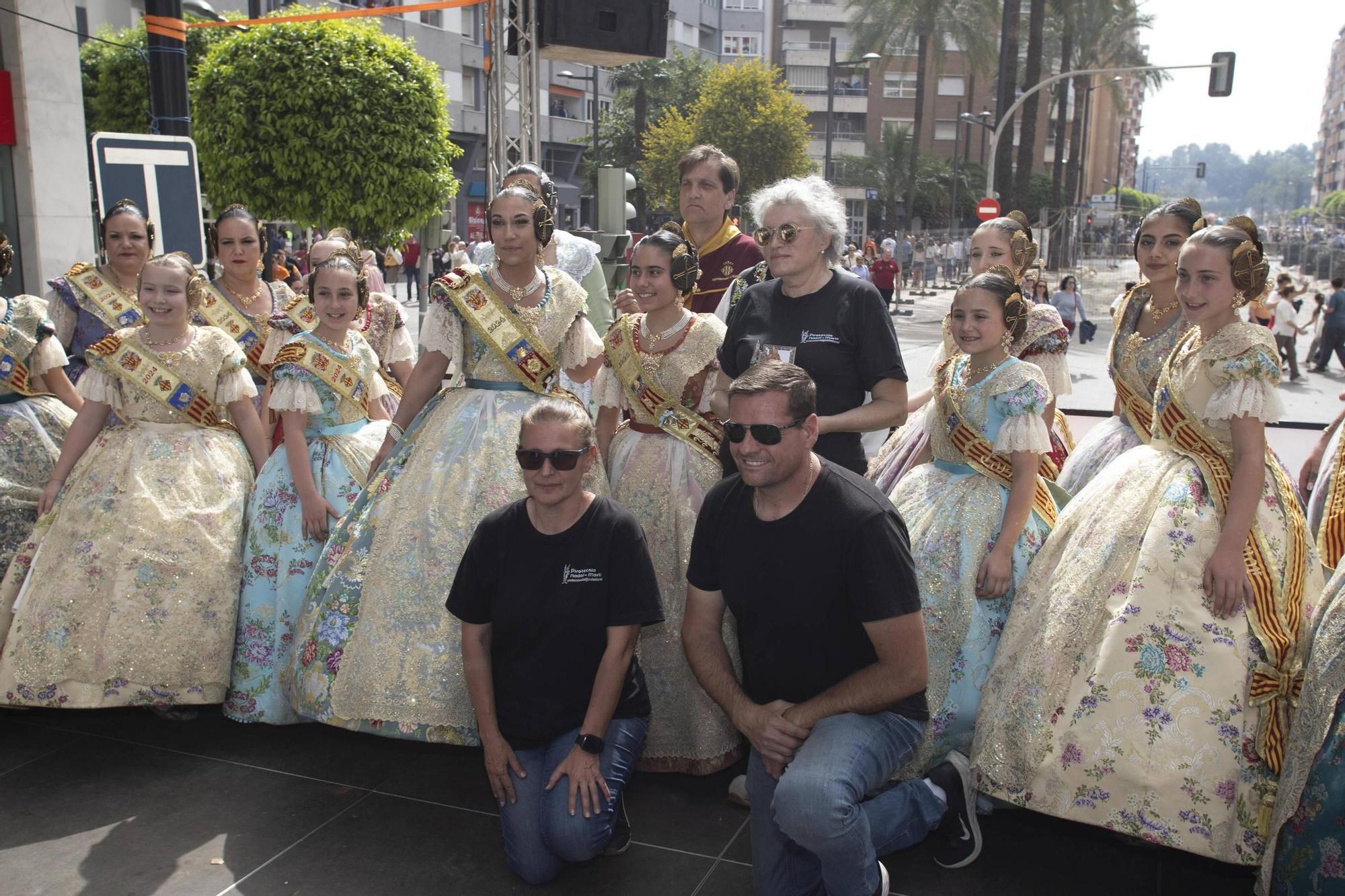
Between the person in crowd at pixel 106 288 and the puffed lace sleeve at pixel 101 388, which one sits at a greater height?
the person in crowd at pixel 106 288

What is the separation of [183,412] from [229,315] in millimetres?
849

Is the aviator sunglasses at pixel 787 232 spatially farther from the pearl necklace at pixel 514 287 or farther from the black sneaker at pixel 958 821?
the black sneaker at pixel 958 821

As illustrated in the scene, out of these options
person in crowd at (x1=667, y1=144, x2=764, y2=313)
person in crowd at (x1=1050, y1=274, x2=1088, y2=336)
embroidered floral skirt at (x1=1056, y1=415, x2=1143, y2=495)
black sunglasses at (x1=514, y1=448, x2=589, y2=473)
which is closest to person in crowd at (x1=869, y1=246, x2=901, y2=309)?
person in crowd at (x1=1050, y1=274, x2=1088, y2=336)

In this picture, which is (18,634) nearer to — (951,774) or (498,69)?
(951,774)

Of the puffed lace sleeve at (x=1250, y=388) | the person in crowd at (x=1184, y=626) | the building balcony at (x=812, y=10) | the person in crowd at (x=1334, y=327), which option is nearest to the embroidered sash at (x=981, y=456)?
the person in crowd at (x=1184, y=626)

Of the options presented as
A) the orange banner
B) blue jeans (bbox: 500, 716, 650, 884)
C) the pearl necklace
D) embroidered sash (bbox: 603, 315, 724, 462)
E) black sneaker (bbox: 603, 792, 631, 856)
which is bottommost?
black sneaker (bbox: 603, 792, 631, 856)

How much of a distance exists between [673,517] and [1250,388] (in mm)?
2013

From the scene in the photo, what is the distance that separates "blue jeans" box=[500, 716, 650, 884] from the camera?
131 inches

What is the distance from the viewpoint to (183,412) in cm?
457

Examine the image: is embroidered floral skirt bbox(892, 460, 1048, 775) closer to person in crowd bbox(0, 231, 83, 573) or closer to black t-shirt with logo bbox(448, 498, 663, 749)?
black t-shirt with logo bbox(448, 498, 663, 749)

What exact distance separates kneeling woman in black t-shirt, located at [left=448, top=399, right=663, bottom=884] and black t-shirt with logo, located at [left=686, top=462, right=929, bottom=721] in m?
0.37

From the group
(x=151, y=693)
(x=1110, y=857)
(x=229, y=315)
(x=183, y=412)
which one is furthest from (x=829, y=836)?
(x=229, y=315)

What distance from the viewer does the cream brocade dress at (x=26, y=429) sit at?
15.6 feet

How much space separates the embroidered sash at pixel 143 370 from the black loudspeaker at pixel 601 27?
23.1 ft
